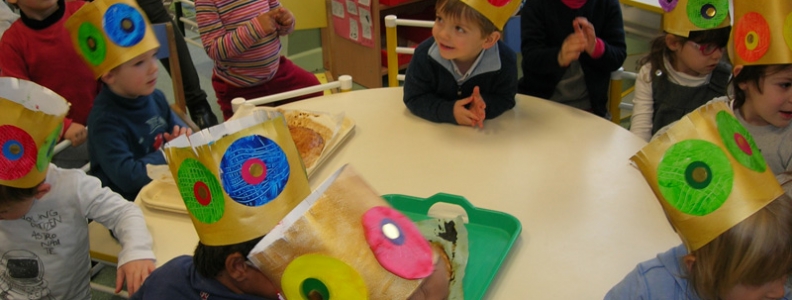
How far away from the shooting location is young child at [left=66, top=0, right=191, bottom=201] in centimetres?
139

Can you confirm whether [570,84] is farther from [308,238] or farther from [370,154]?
[308,238]

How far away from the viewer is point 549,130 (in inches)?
61.3

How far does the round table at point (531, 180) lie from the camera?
1125mm

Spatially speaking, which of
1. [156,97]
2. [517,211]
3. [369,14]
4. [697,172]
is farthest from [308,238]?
[369,14]

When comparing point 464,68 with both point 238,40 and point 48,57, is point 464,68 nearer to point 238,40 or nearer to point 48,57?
point 238,40

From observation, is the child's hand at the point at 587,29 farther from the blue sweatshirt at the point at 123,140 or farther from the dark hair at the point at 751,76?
the blue sweatshirt at the point at 123,140


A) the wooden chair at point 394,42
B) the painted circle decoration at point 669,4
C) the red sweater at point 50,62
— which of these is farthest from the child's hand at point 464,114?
the red sweater at point 50,62

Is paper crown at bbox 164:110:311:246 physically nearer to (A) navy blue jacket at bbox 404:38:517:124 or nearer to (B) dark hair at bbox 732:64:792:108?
(A) navy blue jacket at bbox 404:38:517:124

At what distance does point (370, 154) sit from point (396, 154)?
6 centimetres

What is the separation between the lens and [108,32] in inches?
54.2

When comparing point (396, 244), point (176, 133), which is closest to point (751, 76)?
point (396, 244)

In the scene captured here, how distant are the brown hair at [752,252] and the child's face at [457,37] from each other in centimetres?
77

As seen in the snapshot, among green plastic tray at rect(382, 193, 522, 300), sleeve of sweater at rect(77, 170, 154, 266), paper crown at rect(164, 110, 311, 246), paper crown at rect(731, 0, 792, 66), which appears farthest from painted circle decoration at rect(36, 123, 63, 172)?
paper crown at rect(731, 0, 792, 66)

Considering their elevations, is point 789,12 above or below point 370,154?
above
